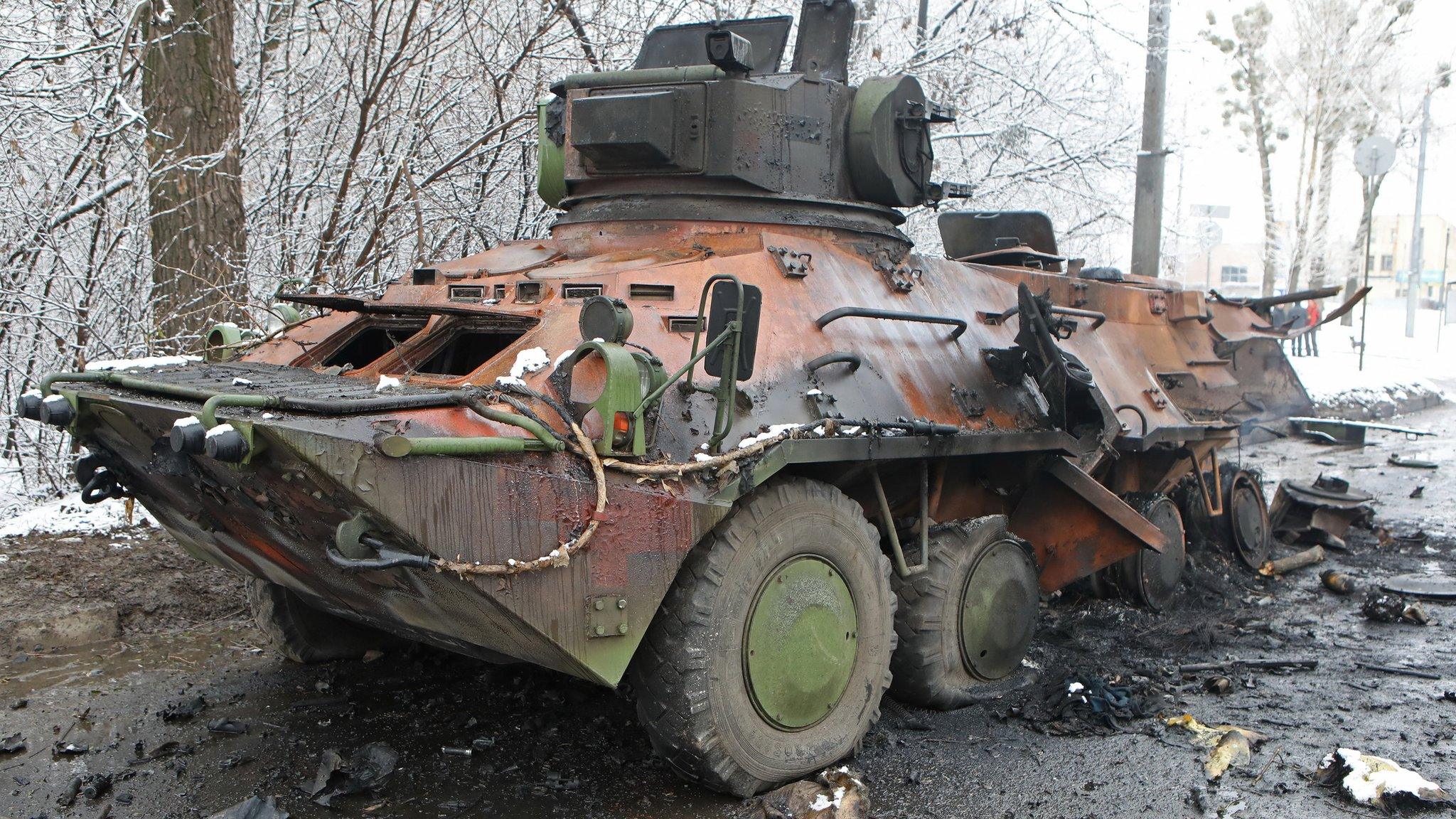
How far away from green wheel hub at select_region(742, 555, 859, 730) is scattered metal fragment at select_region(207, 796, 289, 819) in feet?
5.62

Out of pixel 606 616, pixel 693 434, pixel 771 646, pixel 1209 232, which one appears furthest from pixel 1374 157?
pixel 606 616

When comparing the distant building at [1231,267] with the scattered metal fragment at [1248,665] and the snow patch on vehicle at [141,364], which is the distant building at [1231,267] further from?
the snow patch on vehicle at [141,364]

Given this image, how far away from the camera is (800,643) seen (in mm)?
4730

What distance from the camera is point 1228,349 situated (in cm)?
927

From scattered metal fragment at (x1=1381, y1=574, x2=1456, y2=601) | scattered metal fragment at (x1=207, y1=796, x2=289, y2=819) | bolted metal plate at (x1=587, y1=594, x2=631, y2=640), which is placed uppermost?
bolted metal plate at (x1=587, y1=594, x2=631, y2=640)

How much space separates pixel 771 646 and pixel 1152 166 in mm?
8763

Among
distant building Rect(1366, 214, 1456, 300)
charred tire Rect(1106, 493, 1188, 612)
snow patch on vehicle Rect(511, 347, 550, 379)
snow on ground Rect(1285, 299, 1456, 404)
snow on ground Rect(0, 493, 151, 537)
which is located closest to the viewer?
snow patch on vehicle Rect(511, 347, 550, 379)

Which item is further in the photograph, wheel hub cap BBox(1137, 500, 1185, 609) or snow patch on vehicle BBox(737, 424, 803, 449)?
wheel hub cap BBox(1137, 500, 1185, 609)

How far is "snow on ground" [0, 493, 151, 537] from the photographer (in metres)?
7.94

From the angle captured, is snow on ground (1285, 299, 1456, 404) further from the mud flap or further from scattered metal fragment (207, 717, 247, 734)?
scattered metal fragment (207, 717, 247, 734)

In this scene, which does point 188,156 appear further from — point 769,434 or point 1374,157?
point 1374,157

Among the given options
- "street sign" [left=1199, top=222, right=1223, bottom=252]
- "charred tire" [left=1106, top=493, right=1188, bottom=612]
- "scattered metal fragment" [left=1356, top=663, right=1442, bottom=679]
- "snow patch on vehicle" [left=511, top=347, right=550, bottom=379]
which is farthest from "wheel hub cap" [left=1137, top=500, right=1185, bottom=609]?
"street sign" [left=1199, top=222, right=1223, bottom=252]

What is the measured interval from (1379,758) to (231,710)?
4791 mm

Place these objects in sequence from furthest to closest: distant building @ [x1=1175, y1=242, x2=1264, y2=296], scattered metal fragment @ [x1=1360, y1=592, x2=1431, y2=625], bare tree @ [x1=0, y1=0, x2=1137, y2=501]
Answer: distant building @ [x1=1175, y1=242, x2=1264, y2=296], bare tree @ [x1=0, y1=0, x2=1137, y2=501], scattered metal fragment @ [x1=1360, y1=592, x2=1431, y2=625]
